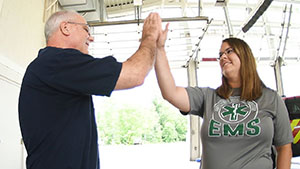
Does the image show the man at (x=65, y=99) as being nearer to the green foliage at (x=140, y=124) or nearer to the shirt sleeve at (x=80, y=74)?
the shirt sleeve at (x=80, y=74)

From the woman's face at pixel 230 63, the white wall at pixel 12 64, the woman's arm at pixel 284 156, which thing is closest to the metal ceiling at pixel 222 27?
the white wall at pixel 12 64

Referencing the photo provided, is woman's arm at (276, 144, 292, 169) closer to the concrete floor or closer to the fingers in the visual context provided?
the fingers

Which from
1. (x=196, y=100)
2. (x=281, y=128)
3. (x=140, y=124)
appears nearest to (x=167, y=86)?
(x=196, y=100)

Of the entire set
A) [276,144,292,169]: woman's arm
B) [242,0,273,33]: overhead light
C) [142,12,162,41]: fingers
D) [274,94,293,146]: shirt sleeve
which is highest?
[242,0,273,33]: overhead light

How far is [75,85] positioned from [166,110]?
1203cm

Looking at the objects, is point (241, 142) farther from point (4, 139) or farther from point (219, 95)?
point (4, 139)

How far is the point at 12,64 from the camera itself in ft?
6.79

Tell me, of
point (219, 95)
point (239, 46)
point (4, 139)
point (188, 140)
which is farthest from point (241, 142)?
point (188, 140)

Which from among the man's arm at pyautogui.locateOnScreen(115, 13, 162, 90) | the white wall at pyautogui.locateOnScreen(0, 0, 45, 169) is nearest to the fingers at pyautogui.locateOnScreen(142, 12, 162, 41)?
the man's arm at pyautogui.locateOnScreen(115, 13, 162, 90)

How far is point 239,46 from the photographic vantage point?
1.31 metres

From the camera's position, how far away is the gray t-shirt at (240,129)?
43.6 inches

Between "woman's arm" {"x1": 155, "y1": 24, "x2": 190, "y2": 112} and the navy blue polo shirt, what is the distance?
0.29m

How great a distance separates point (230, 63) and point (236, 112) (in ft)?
0.91

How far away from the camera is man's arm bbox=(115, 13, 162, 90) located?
99 centimetres
